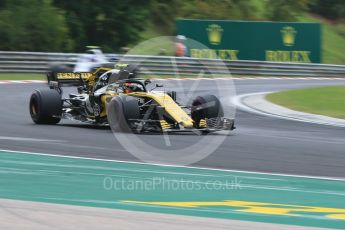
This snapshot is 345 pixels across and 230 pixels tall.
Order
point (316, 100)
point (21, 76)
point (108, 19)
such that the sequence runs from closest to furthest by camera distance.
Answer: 1. point (316, 100)
2. point (21, 76)
3. point (108, 19)

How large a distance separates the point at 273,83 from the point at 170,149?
17.6 metres

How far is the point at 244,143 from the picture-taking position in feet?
42.3

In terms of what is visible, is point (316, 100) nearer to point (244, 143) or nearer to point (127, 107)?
point (244, 143)

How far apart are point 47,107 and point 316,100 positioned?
333 inches

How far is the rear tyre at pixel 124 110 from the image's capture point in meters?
13.1

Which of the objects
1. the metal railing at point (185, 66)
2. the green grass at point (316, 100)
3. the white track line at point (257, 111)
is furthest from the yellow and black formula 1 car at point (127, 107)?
the metal railing at point (185, 66)

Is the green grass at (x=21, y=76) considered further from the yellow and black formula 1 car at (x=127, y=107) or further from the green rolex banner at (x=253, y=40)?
the yellow and black formula 1 car at (x=127, y=107)

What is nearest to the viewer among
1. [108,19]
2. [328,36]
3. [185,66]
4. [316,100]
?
[316,100]

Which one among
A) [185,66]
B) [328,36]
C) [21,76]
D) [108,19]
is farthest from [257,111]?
[328,36]

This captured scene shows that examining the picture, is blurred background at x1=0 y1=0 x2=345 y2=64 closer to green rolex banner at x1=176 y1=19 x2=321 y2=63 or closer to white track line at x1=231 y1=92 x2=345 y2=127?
green rolex banner at x1=176 y1=19 x2=321 y2=63

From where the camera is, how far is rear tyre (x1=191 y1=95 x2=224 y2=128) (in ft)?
44.9

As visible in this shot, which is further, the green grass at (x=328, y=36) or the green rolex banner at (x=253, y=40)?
the green grass at (x=328, y=36)

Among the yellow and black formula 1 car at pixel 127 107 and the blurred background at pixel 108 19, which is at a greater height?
the blurred background at pixel 108 19

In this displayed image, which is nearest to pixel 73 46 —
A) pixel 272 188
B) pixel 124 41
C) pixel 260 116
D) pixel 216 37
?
pixel 124 41
